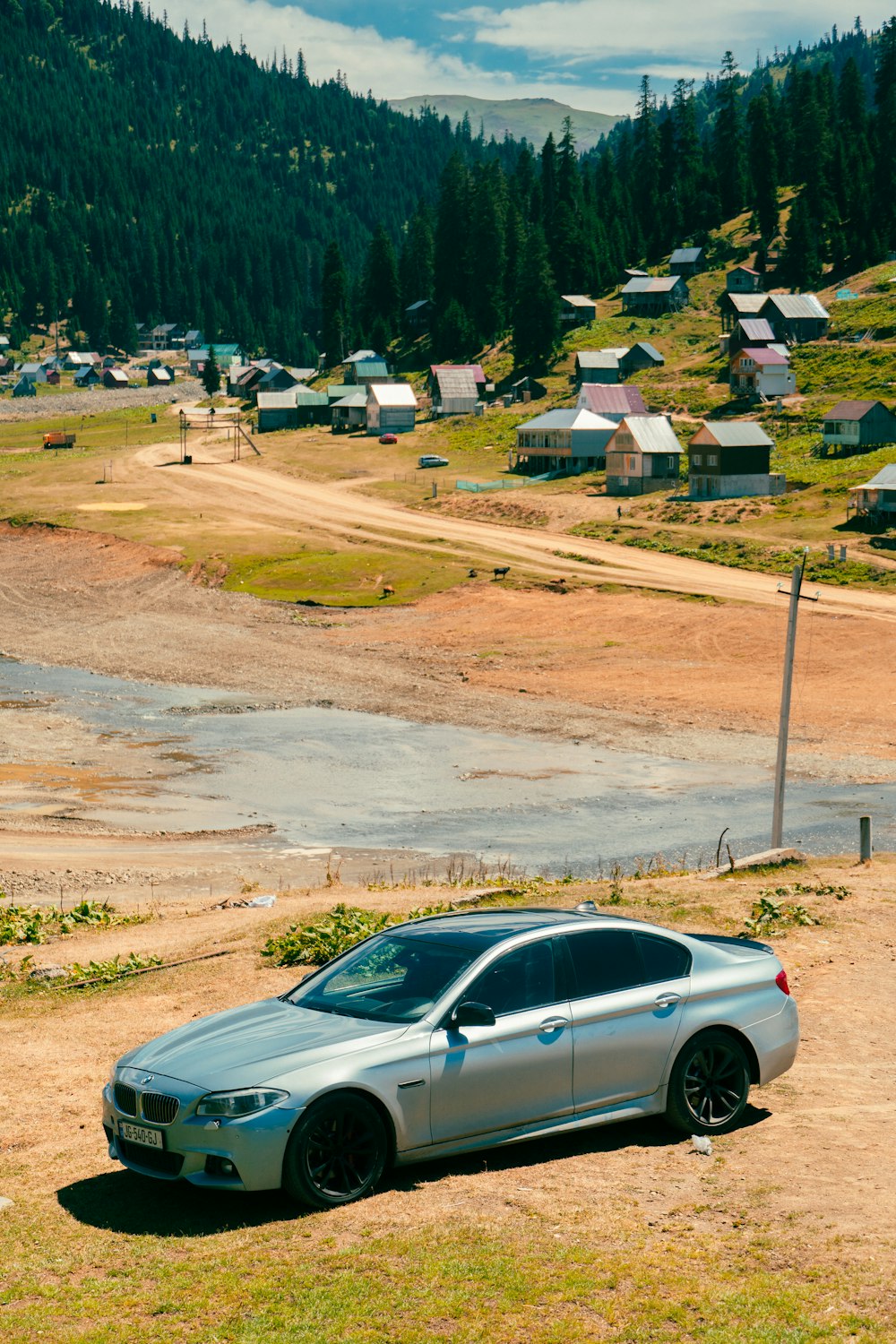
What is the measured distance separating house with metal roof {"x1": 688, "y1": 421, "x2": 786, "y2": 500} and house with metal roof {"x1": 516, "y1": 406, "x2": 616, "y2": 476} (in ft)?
46.1

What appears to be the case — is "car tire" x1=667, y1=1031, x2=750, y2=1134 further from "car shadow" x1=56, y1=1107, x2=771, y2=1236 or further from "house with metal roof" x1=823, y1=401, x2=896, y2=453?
"house with metal roof" x1=823, y1=401, x2=896, y2=453

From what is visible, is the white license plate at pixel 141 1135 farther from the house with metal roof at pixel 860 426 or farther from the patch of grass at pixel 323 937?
the house with metal roof at pixel 860 426

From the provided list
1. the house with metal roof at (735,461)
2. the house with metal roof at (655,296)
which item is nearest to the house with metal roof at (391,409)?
the house with metal roof at (655,296)

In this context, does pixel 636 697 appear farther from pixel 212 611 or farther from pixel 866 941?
pixel 866 941

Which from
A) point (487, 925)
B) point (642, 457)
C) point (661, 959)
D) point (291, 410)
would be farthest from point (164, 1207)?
point (291, 410)

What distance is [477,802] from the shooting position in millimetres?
35688

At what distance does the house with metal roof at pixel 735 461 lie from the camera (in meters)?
79.9

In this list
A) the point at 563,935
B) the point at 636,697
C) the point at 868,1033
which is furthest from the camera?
the point at 636,697

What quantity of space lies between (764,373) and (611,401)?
12761mm

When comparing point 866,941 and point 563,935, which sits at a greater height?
point 563,935

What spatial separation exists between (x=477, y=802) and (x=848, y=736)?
1407 centimetres

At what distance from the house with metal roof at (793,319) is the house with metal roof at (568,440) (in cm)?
2865

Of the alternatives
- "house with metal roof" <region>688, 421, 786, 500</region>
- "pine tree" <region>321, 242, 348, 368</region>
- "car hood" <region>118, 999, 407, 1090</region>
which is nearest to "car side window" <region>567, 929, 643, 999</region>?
"car hood" <region>118, 999, 407, 1090</region>

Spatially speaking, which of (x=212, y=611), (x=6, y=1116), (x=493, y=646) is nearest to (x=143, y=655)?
(x=212, y=611)
